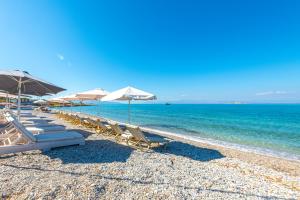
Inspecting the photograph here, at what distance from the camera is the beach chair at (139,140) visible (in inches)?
237

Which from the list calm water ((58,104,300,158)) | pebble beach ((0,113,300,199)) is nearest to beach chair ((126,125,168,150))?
pebble beach ((0,113,300,199))

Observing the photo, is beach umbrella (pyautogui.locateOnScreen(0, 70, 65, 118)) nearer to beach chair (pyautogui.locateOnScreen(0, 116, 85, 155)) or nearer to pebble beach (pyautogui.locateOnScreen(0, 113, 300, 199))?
beach chair (pyautogui.locateOnScreen(0, 116, 85, 155))

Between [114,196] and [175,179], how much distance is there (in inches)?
53.0

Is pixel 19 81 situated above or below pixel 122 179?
above

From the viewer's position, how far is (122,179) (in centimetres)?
339

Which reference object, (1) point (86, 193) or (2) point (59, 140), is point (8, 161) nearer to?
(2) point (59, 140)

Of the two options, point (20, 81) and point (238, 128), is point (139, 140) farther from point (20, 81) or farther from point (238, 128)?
point (238, 128)

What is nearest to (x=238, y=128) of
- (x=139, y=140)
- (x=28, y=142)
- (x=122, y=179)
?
(x=139, y=140)

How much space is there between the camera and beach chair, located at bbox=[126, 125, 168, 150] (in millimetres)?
6026

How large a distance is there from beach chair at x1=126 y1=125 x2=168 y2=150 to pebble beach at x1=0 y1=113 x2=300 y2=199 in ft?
3.64

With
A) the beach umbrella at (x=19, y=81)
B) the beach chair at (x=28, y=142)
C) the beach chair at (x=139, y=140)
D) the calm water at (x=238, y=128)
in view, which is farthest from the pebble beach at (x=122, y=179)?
the calm water at (x=238, y=128)

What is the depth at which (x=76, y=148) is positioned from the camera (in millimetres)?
5488

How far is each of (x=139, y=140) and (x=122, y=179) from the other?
3.02 m

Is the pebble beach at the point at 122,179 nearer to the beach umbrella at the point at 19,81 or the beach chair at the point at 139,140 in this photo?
the beach chair at the point at 139,140
